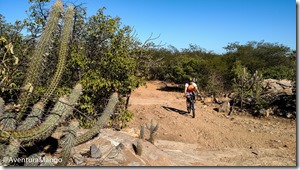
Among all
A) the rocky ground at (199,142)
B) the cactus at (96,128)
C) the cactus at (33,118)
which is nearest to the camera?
the cactus at (33,118)

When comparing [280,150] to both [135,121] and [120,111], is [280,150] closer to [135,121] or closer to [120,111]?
[120,111]

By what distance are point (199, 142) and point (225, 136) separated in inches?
28.3

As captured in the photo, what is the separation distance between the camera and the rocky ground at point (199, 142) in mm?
4180

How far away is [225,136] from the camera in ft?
23.2

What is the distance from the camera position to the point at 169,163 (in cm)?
407

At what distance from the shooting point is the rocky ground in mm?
4180

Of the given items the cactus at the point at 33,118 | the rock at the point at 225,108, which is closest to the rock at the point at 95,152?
→ the cactus at the point at 33,118

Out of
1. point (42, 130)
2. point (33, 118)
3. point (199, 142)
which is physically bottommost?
point (199, 142)

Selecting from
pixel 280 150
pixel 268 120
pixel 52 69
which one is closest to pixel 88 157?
pixel 52 69

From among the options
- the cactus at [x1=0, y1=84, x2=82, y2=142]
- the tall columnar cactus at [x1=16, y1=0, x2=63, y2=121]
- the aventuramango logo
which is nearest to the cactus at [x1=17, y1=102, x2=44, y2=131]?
the cactus at [x1=0, y1=84, x2=82, y2=142]

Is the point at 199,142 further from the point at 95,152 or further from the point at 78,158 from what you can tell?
the point at 78,158

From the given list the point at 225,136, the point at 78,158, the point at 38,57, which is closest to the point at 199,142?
the point at 225,136

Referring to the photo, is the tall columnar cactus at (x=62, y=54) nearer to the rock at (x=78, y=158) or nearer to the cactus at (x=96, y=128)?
the cactus at (x=96, y=128)

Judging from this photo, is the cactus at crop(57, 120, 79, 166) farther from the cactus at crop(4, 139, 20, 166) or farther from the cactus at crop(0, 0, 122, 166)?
the cactus at crop(4, 139, 20, 166)
